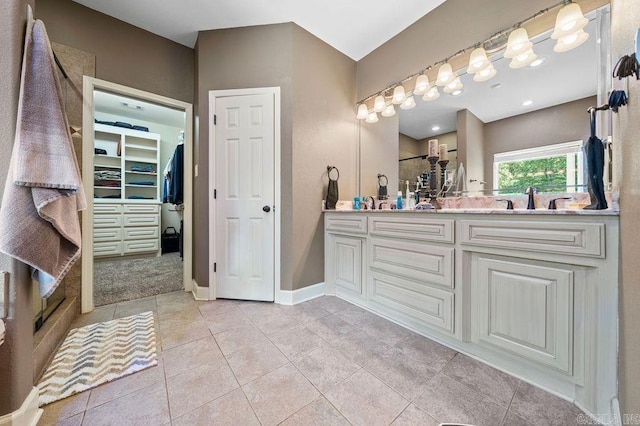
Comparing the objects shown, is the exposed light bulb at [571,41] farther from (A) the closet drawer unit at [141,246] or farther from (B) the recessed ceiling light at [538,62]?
(A) the closet drawer unit at [141,246]

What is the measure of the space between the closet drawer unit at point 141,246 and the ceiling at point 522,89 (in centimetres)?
462

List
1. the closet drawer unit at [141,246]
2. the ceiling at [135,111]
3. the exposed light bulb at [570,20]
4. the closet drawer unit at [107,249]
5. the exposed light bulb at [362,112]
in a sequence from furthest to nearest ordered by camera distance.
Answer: the closet drawer unit at [141,246]
the closet drawer unit at [107,249]
the ceiling at [135,111]
the exposed light bulb at [362,112]
the exposed light bulb at [570,20]

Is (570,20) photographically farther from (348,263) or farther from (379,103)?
(348,263)

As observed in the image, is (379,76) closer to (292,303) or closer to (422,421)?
(292,303)

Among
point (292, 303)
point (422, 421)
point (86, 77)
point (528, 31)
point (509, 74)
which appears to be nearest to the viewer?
point (422, 421)

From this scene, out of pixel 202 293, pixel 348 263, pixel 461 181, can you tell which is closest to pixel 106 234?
pixel 202 293

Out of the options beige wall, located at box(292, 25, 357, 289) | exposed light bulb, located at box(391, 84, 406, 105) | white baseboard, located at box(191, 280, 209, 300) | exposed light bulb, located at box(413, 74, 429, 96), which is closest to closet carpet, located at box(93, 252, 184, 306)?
white baseboard, located at box(191, 280, 209, 300)

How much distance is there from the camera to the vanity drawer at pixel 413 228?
1444 mm

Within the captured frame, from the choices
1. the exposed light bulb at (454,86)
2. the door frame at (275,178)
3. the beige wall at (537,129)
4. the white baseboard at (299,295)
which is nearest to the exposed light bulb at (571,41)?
the beige wall at (537,129)

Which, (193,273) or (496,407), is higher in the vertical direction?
(193,273)

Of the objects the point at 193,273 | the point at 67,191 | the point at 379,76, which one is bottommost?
the point at 193,273

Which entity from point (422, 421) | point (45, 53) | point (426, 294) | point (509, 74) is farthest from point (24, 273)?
point (509, 74)

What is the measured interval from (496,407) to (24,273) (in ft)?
6.88

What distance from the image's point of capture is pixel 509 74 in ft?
5.40
